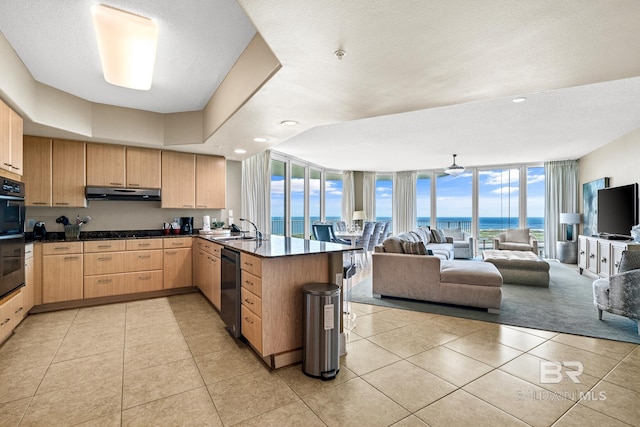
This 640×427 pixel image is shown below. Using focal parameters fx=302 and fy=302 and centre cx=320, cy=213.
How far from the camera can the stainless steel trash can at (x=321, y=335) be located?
2244 mm

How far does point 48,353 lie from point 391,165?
8.11 metres

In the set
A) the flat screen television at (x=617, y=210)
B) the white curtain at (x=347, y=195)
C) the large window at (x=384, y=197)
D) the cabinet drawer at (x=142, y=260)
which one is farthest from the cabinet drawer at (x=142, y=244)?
the flat screen television at (x=617, y=210)

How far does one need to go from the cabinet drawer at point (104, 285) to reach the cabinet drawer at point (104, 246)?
351 millimetres

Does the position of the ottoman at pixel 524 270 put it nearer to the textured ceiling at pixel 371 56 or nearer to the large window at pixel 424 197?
the textured ceiling at pixel 371 56

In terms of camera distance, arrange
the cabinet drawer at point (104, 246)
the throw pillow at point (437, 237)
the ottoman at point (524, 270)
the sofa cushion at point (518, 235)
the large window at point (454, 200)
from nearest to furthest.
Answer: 1. the cabinet drawer at point (104, 246)
2. the ottoman at point (524, 270)
3. the sofa cushion at point (518, 235)
4. the throw pillow at point (437, 237)
5. the large window at point (454, 200)

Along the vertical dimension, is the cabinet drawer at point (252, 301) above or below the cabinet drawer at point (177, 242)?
below

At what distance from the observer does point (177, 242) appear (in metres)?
4.59

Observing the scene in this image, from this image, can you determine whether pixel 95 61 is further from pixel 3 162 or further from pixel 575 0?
pixel 575 0

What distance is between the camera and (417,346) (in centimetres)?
274

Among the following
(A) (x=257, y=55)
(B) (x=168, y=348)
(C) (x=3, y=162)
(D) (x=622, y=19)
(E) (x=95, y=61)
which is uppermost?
(E) (x=95, y=61)

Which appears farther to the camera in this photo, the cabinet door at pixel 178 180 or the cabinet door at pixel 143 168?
the cabinet door at pixel 178 180

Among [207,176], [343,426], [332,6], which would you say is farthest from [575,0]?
[207,176]

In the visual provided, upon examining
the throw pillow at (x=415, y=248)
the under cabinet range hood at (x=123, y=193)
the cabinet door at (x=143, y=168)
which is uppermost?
the cabinet door at (x=143, y=168)

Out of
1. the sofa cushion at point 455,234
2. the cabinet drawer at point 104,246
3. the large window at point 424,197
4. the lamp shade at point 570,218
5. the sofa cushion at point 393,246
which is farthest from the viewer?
the large window at point 424,197
